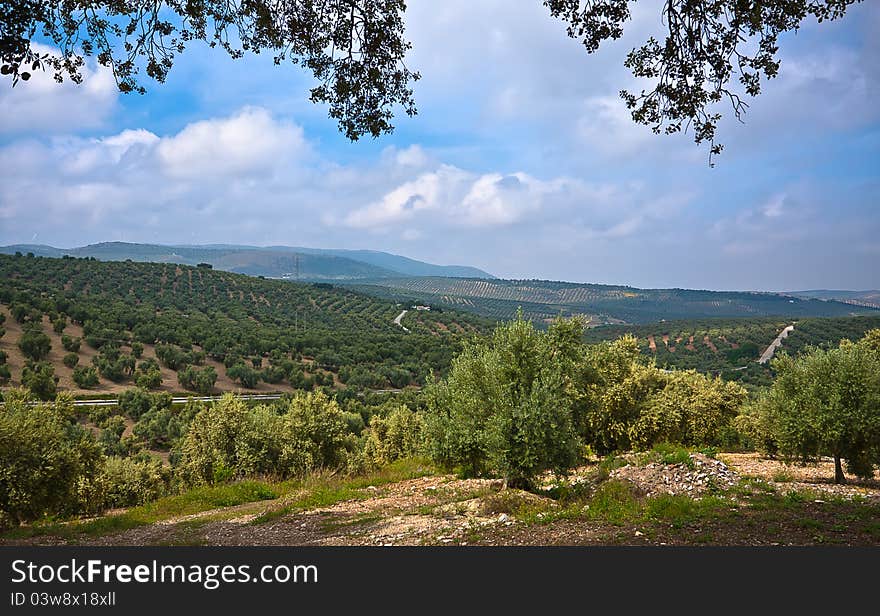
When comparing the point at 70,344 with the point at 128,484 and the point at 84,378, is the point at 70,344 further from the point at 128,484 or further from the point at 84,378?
the point at 128,484

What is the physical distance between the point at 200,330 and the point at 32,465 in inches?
2768

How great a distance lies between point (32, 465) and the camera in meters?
13.8

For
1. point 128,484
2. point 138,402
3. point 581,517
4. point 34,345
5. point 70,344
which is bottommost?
point 138,402

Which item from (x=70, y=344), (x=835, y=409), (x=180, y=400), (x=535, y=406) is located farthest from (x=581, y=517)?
(x=70, y=344)

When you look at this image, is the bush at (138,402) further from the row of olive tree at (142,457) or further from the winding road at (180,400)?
the row of olive tree at (142,457)

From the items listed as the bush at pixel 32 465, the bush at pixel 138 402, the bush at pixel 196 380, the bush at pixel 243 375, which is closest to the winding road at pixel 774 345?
the bush at pixel 243 375

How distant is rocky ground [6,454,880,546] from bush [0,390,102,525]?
3745 millimetres

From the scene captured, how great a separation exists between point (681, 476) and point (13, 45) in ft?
50.5

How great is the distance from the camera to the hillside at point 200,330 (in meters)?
64.4

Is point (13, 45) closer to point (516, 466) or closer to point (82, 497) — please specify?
point (516, 466)

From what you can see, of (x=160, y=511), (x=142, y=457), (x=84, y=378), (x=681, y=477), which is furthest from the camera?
(x=84, y=378)

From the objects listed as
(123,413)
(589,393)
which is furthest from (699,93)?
(123,413)

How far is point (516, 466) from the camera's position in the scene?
1244 centimetres

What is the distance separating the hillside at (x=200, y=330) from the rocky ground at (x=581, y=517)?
147ft
